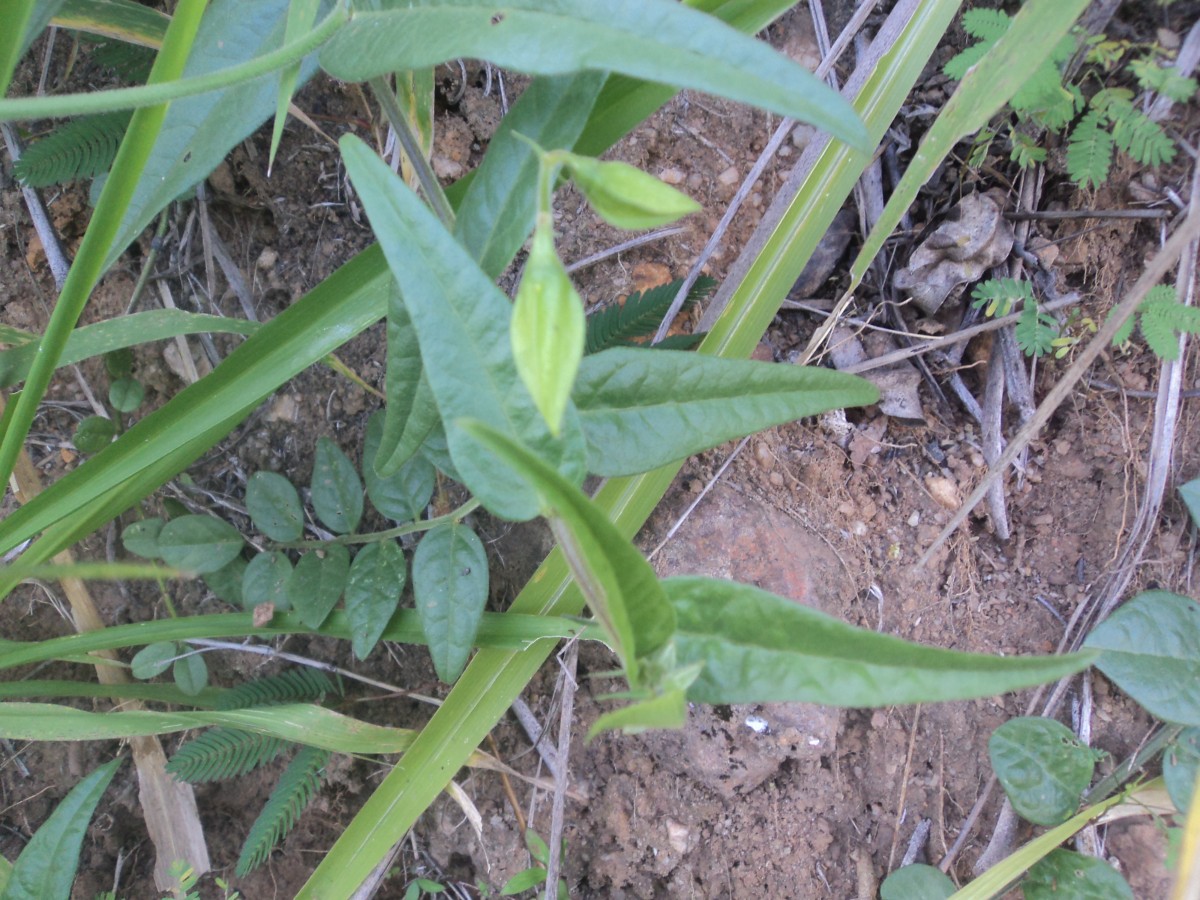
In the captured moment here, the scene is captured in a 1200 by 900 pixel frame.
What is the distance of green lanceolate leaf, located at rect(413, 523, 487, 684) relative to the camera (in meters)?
1.36

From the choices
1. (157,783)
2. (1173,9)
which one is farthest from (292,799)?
(1173,9)

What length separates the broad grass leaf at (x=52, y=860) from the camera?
1.49m

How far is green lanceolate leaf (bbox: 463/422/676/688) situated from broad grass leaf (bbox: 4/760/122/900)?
4.13ft

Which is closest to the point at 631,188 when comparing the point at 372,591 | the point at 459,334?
the point at 459,334

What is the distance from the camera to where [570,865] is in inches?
67.3

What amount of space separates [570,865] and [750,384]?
1.19 m

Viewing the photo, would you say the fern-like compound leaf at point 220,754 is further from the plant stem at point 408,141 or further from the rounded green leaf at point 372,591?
the plant stem at point 408,141

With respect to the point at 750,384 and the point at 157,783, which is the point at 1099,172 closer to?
the point at 750,384

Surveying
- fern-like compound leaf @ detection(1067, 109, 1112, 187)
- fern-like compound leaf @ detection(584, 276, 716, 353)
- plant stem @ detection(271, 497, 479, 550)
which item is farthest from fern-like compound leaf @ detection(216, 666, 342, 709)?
fern-like compound leaf @ detection(1067, 109, 1112, 187)

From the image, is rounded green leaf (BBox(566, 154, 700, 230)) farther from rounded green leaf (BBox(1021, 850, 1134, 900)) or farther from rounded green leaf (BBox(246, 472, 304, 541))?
rounded green leaf (BBox(1021, 850, 1134, 900))

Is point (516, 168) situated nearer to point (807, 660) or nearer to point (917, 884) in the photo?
point (807, 660)

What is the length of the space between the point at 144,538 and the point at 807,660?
4.68ft

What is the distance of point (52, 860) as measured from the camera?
150 cm

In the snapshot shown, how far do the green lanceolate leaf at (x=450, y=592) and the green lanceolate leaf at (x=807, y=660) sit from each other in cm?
56
